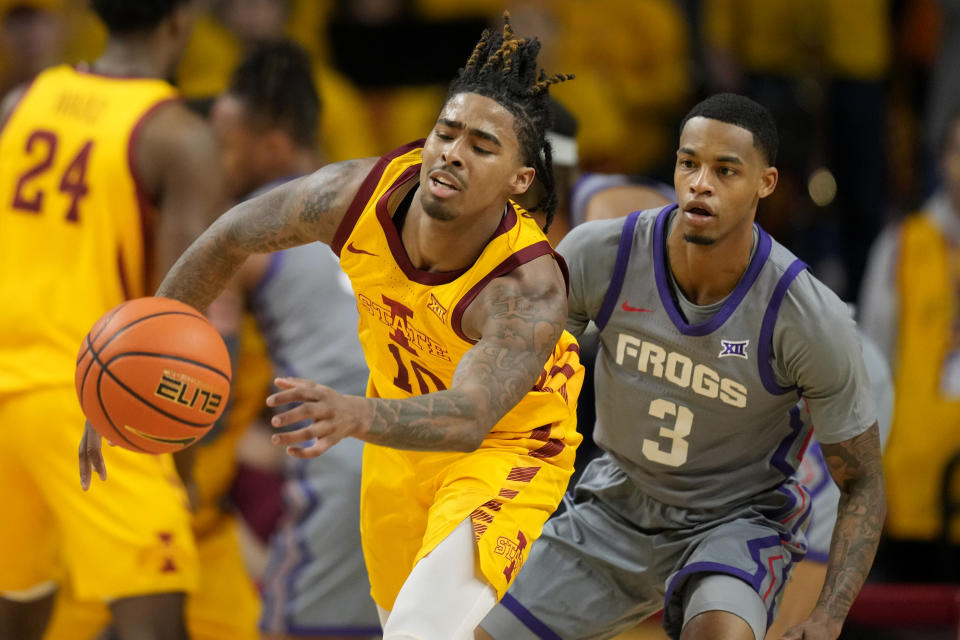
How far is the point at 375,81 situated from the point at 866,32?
119 inches

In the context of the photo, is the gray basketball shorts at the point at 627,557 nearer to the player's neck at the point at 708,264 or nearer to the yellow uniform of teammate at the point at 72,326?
the player's neck at the point at 708,264

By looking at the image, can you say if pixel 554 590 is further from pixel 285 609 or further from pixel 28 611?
pixel 28 611

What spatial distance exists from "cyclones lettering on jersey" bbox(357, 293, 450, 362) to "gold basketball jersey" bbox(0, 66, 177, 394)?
124 cm

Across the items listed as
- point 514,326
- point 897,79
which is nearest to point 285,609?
point 514,326

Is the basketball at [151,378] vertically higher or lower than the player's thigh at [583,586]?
higher

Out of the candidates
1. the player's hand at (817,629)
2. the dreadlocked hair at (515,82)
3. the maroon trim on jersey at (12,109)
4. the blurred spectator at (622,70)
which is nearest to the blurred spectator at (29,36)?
the blurred spectator at (622,70)

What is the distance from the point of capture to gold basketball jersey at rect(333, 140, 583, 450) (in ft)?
12.8

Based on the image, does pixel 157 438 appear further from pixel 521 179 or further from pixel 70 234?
pixel 70 234

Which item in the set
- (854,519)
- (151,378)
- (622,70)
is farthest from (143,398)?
(622,70)

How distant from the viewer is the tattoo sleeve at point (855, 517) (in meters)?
4.08

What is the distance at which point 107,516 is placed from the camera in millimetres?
4785

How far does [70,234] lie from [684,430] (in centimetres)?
214

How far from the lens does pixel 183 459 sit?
521cm

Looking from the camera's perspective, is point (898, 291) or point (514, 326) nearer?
point (514, 326)
